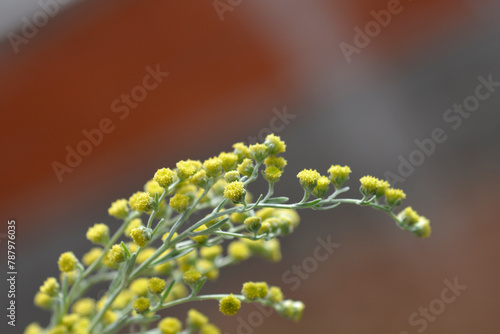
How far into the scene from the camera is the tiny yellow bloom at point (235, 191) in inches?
17.2

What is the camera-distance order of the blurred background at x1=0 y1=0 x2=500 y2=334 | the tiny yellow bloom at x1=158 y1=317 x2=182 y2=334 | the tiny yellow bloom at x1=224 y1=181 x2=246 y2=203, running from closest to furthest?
the tiny yellow bloom at x1=224 y1=181 x2=246 y2=203
the tiny yellow bloom at x1=158 y1=317 x2=182 y2=334
the blurred background at x1=0 y1=0 x2=500 y2=334

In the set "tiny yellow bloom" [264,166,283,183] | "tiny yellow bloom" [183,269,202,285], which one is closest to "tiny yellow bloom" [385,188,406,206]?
"tiny yellow bloom" [264,166,283,183]

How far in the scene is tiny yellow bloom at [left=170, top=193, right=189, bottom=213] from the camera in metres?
0.46

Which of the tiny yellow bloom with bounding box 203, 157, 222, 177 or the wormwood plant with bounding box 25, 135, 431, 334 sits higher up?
the tiny yellow bloom with bounding box 203, 157, 222, 177

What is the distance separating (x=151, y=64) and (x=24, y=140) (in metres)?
0.44

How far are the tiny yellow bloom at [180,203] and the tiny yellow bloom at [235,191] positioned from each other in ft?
0.17

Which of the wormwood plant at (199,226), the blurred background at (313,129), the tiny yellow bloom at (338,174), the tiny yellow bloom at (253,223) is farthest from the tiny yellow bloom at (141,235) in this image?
the blurred background at (313,129)

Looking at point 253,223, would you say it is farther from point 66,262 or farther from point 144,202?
point 66,262

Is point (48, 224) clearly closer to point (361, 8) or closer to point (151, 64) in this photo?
point (151, 64)

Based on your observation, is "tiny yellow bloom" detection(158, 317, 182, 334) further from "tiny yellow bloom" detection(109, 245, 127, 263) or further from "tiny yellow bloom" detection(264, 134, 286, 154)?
"tiny yellow bloom" detection(264, 134, 286, 154)

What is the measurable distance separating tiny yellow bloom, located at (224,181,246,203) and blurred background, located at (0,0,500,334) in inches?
35.6

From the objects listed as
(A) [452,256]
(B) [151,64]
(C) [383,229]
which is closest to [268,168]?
(B) [151,64]

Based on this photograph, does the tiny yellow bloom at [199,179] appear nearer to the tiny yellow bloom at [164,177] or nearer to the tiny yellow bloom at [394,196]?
the tiny yellow bloom at [164,177]

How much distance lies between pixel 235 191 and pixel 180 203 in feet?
0.22
